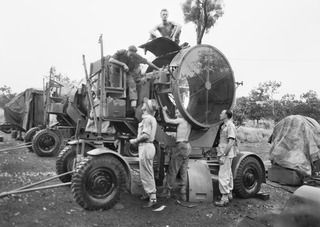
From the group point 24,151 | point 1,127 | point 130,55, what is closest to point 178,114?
point 130,55

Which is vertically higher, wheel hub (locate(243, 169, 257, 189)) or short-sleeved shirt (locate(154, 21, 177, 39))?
short-sleeved shirt (locate(154, 21, 177, 39))

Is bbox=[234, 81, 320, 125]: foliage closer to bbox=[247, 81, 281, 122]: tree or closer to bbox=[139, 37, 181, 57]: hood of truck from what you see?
bbox=[247, 81, 281, 122]: tree

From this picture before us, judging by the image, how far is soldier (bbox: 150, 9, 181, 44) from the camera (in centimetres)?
762

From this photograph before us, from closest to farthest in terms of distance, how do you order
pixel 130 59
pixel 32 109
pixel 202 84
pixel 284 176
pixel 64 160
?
pixel 130 59
pixel 64 160
pixel 202 84
pixel 284 176
pixel 32 109

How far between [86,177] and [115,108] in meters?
1.50

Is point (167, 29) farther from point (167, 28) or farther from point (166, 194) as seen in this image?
point (166, 194)

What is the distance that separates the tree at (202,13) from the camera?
76.6ft

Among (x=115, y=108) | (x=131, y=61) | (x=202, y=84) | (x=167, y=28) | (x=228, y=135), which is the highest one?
(x=167, y=28)

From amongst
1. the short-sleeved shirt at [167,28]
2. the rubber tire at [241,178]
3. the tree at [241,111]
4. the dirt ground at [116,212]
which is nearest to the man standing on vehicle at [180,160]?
the dirt ground at [116,212]

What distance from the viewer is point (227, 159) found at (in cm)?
646

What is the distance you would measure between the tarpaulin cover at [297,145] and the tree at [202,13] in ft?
49.5

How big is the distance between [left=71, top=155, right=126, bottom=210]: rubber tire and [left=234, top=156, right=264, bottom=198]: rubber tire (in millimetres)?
2399

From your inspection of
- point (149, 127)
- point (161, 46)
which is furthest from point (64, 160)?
point (161, 46)

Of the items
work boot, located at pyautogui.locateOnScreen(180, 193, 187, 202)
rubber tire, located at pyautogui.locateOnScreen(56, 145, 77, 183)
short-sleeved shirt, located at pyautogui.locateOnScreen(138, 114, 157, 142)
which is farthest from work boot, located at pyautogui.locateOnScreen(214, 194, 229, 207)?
rubber tire, located at pyautogui.locateOnScreen(56, 145, 77, 183)
